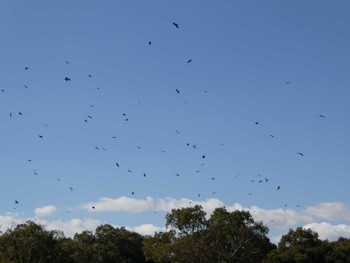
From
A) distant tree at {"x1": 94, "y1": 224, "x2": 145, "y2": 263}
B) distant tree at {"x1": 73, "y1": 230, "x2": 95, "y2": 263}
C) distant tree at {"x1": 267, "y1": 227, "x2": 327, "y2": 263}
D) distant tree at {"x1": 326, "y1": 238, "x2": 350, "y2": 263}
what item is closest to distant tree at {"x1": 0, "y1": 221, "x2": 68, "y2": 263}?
distant tree at {"x1": 73, "y1": 230, "x2": 95, "y2": 263}

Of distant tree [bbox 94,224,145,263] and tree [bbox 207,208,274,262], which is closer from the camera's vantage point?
tree [bbox 207,208,274,262]

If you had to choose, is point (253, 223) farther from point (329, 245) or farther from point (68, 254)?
point (329, 245)

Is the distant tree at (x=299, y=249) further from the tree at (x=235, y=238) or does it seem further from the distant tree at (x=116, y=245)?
the distant tree at (x=116, y=245)

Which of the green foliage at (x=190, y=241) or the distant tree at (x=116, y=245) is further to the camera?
the distant tree at (x=116, y=245)

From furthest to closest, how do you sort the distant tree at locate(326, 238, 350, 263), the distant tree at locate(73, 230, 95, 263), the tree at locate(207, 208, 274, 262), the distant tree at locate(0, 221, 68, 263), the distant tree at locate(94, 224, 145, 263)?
the distant tree at locate(326, 238, 350, 263) → the distant tree at locate(94, 224, 145, 263) → the distant tree at locate(73, 230, 95, 263) → the tree at locate(207, 208, 274, 262) → the distant tree at locate(0, 221, 68, 263)

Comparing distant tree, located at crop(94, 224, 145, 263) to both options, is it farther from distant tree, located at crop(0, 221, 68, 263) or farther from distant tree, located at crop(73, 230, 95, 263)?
distant tree, located at crop(0, 221, 68, 263)

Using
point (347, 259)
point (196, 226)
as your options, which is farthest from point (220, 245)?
point (347, 259)

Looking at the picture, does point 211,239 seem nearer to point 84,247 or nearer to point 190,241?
point 190,241

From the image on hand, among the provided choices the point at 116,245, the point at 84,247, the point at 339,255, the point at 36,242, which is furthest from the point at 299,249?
the point at 36,242

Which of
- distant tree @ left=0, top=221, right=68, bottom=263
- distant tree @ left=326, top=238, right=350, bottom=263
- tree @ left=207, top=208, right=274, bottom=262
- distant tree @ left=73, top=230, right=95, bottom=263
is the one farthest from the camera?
distant tree @ left=326, top=238, right=350, bottom=263

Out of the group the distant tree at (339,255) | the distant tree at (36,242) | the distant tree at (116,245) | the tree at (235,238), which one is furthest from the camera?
the distant tree at (339,255)

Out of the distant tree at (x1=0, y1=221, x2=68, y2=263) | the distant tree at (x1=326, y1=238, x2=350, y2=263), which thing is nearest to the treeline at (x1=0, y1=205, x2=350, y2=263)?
the distant tree at (x1=0, y1=221, x2=68, y2=263)

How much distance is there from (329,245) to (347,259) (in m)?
8.30

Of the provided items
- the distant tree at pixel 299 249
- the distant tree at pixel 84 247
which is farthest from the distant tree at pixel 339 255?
the distant tree at pixel 84 247
